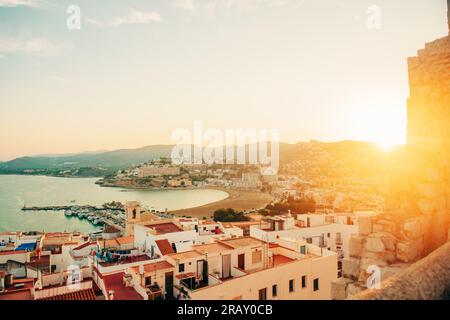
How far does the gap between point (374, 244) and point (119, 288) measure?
694 cm

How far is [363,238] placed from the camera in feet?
8.87

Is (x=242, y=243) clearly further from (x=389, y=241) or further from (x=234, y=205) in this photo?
(x=234, y=205)

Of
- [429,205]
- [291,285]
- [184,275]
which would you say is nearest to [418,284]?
[429,205]

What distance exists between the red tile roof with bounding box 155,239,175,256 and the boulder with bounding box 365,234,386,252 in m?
9.37

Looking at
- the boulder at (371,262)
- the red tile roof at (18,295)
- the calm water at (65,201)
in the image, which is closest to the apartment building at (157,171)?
the calm water at (65,201)

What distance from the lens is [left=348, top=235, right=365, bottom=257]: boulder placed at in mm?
2684

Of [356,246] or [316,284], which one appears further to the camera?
[316,284]

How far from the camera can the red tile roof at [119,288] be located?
7328mm

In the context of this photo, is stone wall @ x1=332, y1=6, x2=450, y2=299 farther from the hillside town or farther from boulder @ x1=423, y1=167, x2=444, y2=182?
the hillside town

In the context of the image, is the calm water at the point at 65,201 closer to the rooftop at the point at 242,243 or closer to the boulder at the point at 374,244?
the rooftop at the point at 242,243

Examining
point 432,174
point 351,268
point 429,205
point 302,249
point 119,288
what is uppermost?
point 432,174

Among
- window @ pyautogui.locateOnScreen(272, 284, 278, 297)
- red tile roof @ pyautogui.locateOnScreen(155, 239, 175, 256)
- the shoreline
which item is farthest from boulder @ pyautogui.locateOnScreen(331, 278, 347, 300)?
the shoreline

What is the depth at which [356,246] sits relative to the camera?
8.86 ft
